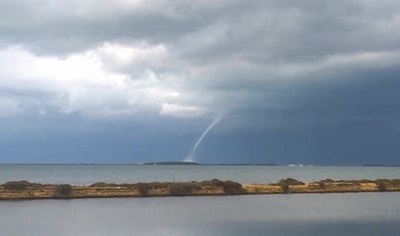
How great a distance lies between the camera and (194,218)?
55.4 meters

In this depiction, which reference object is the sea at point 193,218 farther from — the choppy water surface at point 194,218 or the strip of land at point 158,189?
the strip of land at point 158,189

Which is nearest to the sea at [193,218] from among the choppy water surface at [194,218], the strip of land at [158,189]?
the choppy water surface at [194,218]

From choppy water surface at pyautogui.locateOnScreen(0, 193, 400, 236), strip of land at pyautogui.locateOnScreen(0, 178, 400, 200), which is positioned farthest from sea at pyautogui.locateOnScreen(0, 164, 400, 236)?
strip of land at pyautogui.locateOnScreen(0, 178, 400, 200)

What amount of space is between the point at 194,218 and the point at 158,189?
35.7 metres

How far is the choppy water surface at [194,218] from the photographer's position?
46.6m

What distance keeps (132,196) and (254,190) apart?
22648 millimetres

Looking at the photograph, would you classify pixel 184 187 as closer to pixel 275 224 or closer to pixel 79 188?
pixel 79 188

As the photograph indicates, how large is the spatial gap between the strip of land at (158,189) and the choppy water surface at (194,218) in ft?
21.2

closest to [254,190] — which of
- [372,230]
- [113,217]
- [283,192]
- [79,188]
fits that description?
[283,192]

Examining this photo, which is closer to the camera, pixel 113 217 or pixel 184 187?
pixel 113 217

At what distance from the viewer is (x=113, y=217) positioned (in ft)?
185

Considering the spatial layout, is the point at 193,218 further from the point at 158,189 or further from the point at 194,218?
the point at 158,189

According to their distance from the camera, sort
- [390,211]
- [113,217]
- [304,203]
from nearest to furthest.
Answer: [113,217]
[390,211]
[304,203]

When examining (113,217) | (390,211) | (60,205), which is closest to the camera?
(113,217)
